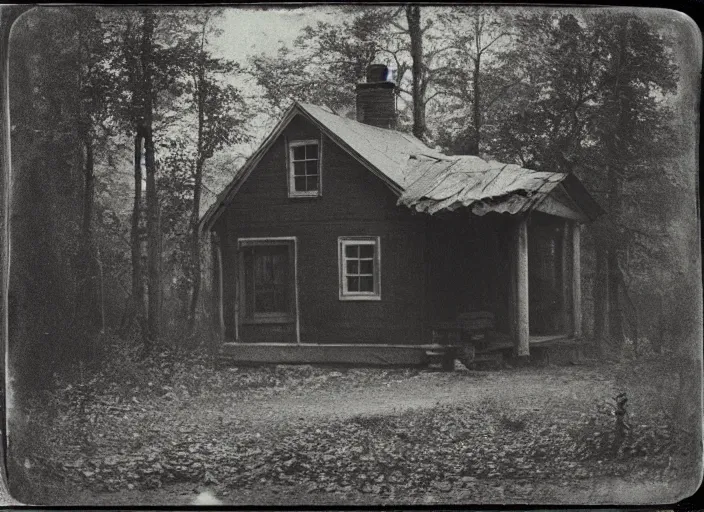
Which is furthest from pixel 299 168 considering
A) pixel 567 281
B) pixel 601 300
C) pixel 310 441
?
pixel 601 300

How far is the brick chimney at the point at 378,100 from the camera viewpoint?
198 inches

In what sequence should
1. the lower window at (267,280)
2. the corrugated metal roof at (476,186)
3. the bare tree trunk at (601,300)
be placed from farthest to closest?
the bare tree trunk at (601,300)
the lower window at (267,280)
the corrugated metal roof at (476,186)

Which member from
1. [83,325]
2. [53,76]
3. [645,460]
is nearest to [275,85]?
[53,76]

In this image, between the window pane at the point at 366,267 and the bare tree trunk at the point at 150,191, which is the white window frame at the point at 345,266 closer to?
the window pane at the point at 366,267

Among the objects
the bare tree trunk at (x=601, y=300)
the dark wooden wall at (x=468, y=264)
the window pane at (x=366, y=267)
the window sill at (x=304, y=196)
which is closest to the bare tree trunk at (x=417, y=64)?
the dark wooden wall at (x=468, y=264)

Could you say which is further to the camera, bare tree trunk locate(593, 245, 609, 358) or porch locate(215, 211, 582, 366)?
bare tree trunk locate(593, 245, 609, 358)

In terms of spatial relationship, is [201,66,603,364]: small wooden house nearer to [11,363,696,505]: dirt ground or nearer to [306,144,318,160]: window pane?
[306,144,318,160]: window pane

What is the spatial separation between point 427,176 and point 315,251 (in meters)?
0.83

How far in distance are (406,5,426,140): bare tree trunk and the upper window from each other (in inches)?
25.6

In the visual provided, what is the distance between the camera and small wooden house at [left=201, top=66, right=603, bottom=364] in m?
4.93

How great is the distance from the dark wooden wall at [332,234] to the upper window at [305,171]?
0.13 ft

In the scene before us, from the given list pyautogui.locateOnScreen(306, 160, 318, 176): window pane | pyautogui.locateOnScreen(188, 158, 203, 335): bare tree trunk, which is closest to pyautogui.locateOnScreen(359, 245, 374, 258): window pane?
pyautogui.locateOnScreen(306, 160, 318, 176): window pane

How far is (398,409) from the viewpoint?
504cm

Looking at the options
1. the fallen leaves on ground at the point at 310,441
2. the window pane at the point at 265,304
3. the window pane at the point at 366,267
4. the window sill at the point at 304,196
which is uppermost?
the window sill at the point at 304,196
